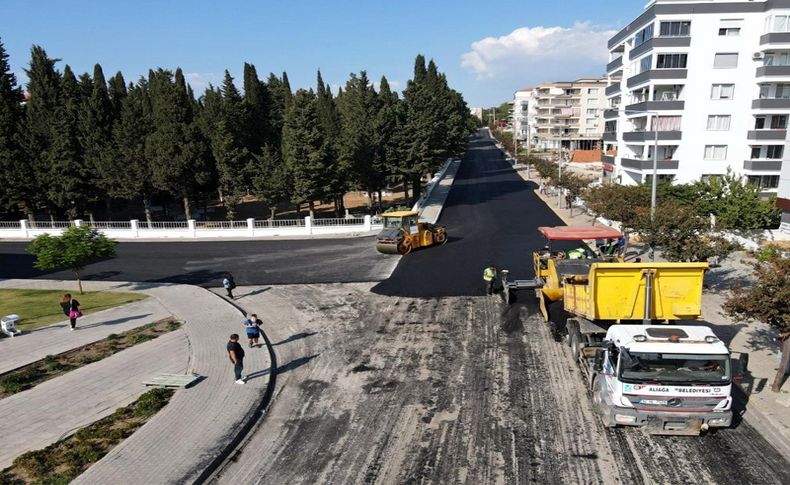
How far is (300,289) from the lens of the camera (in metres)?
21.8

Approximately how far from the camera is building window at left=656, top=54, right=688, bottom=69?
3750 cm

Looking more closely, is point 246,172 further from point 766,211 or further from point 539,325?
point 766,211

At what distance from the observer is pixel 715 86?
37.4 m

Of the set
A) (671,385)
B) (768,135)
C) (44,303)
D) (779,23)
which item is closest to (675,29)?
(779,23)

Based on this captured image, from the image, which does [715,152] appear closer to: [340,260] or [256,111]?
[340,260]

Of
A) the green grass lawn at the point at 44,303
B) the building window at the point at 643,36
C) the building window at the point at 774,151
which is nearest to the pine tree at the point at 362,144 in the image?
the green grass lawn at the point at 44,303

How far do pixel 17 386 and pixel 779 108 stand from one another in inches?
1809

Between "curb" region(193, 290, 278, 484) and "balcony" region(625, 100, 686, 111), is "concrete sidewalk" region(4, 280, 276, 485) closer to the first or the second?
"curb" region(193, 290, 278, 484)

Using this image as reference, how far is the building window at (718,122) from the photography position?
37.8m

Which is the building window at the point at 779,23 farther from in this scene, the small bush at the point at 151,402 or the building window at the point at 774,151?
the small bush at the point at 151,402

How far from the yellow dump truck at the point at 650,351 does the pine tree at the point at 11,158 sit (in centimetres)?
4149

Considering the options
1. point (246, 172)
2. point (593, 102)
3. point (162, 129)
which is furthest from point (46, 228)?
point (593, 102)

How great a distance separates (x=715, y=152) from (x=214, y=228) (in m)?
38.5

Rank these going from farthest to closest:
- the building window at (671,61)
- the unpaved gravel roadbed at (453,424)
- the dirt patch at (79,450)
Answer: the building window at (671,61) → the dirt patch at (79,450) → the unpaved gravel roadbed at (453,424)
